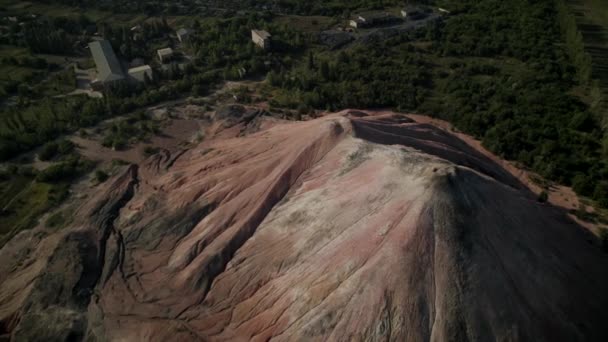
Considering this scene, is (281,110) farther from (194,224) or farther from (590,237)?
(590,237)

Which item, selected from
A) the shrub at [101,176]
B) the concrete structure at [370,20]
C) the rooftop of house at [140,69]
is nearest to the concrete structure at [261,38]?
the concrete structure at [370,20]

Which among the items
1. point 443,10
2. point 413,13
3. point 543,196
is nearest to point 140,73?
point 413,13

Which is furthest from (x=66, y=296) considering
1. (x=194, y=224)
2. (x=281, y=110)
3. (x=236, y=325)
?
(x=281, y=110)

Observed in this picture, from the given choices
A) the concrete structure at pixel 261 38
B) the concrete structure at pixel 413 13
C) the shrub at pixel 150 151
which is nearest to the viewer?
the shrub at pixel 150 151

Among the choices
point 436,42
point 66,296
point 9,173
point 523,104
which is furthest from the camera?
point 436,42

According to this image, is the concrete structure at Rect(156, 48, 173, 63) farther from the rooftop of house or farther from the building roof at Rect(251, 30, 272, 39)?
the building roof at Rect(251, 30, 272, 39)

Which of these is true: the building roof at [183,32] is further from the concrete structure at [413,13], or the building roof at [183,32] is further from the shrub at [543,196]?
the shrub at [543,196]
